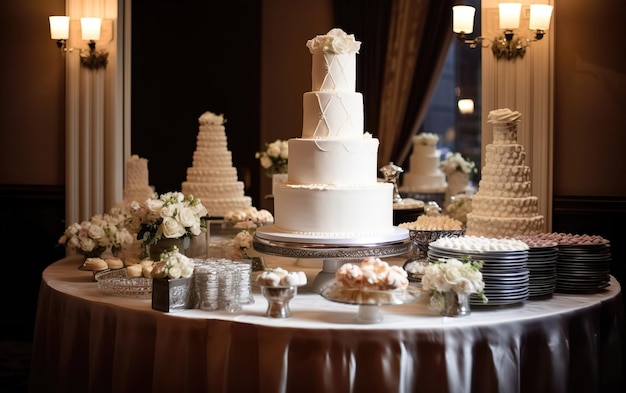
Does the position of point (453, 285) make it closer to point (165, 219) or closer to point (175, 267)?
point (175, 267)

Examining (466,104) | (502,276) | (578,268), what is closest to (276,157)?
(578,268)

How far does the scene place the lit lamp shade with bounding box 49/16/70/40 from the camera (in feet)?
21.9

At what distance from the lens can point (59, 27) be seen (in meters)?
6.69

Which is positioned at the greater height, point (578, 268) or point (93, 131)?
point (93, 131)

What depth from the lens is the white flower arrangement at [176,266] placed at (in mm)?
3709

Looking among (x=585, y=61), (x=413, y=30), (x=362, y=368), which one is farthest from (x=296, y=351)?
(x=413, y=30)

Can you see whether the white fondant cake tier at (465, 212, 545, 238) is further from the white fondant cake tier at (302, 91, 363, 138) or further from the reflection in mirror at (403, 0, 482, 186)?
the reflection in mirror at (403, 0, 482, 186)

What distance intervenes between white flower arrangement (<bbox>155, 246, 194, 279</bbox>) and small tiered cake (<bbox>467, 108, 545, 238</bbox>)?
166 centimetres

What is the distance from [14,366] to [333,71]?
11.3 feet

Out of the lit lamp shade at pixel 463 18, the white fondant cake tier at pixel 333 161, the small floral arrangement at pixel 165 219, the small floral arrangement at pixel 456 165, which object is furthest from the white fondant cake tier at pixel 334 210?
the small floral arrangement at pixel 456 165

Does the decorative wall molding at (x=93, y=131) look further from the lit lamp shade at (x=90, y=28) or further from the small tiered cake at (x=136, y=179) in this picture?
the small tiered cake at (x=136, y=179)

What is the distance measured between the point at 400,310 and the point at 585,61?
3110 millimetres

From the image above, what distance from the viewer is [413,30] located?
28.8 ft

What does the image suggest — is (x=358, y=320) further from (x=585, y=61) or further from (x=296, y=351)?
(x=585, y=61)
